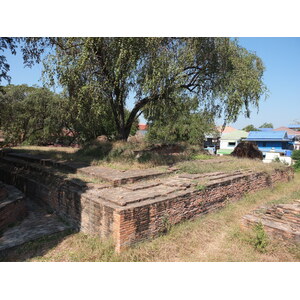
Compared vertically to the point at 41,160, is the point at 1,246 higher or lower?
lower

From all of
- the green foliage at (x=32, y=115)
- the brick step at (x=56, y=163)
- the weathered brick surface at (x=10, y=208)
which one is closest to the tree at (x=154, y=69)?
the brick step at (x=56, y=163)

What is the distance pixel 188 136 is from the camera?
2122 centimetres

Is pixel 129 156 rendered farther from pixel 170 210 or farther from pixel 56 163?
pixel 170 210

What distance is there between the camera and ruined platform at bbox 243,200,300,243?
398 centimetres

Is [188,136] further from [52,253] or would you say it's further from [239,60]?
[52,253]

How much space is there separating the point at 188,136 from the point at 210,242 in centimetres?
1749

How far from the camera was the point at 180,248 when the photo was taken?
3.90 metres

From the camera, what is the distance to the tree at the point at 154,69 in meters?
7.23

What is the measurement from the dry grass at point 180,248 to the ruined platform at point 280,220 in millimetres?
163

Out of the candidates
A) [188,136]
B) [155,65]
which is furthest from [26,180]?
[188,136]

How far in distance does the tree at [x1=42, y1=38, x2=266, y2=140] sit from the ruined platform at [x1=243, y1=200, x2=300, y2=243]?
4264 mm

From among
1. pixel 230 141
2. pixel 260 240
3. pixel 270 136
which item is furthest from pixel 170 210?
pixel 230 141

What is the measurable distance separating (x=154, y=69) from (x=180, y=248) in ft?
17.7

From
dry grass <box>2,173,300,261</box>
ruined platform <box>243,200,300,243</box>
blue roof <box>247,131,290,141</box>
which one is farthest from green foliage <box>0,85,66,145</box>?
blue roof <box>247,131,290,141</box>
